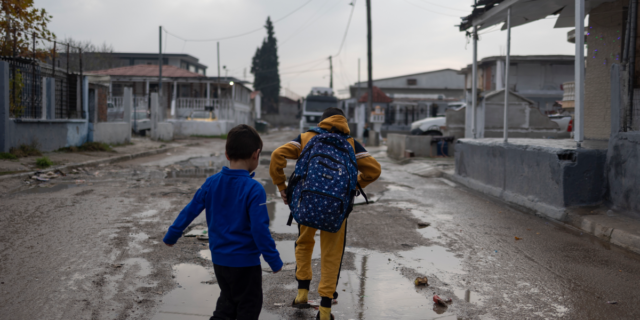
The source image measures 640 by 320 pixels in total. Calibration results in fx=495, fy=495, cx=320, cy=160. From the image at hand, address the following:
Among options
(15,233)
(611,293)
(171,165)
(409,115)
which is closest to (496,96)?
(171,165)

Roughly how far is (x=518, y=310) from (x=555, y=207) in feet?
12.8

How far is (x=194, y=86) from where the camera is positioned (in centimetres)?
4031

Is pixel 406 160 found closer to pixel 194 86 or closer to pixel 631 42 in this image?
pixel 631 42

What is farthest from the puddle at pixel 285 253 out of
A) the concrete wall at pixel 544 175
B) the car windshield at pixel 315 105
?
the car windshield at pixel 315 105

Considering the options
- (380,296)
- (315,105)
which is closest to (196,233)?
(380,296)

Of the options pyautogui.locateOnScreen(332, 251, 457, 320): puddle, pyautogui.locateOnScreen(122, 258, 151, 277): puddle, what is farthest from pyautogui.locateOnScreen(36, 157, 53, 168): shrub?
pyautogui.locateOnScreen(332, 251, 457, 320): puddle

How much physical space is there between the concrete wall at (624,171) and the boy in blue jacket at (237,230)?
5.26 meters

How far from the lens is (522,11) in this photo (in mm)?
9727

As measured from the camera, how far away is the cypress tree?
220ft

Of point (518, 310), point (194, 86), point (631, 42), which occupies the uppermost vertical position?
point (194, 86)

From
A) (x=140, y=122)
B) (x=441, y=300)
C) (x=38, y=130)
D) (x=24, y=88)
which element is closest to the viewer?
(x=441, y=300)

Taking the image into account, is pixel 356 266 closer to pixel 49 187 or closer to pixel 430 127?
pixel 49 187

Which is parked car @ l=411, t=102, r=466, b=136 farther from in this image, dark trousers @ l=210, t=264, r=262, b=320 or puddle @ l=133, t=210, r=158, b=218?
dark trousers @ l=210, t=264, r=262, b=320

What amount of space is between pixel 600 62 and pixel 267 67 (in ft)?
193
